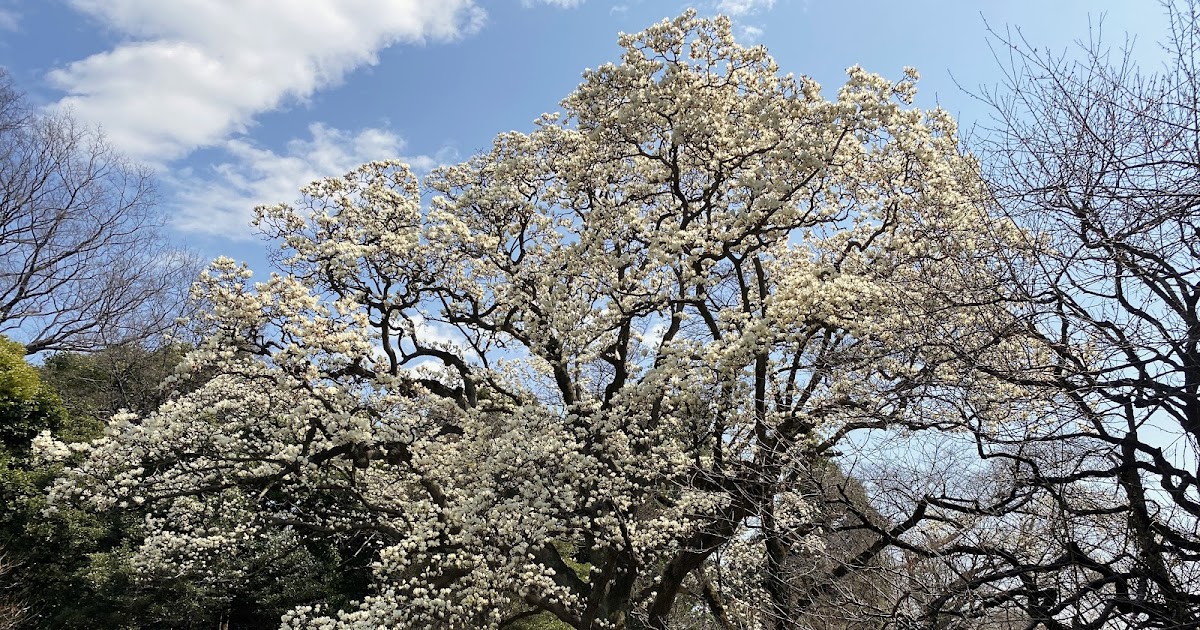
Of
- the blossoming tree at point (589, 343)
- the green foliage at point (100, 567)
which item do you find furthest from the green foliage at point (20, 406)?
the blossoming tree at point (589, 343)

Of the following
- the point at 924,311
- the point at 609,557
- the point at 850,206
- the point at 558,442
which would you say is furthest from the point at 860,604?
the point at 850,206

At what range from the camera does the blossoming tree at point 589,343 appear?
7.25m

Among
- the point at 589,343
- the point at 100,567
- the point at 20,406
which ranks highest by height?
the point at 589,343

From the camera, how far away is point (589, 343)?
8.73 metres

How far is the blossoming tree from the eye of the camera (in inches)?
285

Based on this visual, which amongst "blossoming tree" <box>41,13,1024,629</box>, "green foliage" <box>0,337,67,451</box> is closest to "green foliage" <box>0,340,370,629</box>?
"green foliage" <box>0,337,67,451</box>

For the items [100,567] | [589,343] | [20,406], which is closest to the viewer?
[589,343]

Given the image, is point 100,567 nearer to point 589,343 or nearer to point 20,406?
point 20,406

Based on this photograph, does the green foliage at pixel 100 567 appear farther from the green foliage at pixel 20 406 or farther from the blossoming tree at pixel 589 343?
the blossoming tree at pixel 589 343

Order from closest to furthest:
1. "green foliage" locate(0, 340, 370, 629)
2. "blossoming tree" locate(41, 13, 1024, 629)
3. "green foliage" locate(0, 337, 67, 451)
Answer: "blossoming tree" locate(41, 13, 1024, 629) → "green foliage" locate(0, 340, 370, 629) → "green foliage" locate(0, 337, 67, 451)

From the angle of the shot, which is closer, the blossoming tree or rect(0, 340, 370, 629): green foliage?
the blossoming tree

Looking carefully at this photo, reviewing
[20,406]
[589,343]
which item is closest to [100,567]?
[20,406]

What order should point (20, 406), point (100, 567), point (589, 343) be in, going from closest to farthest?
point (589, 343) → point (100, 567) → point (20, 406)

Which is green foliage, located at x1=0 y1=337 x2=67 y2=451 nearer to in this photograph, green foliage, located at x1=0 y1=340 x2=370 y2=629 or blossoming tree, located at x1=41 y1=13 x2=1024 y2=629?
green foliage, located at x1=0 y1=340 x2=370 y2=629
